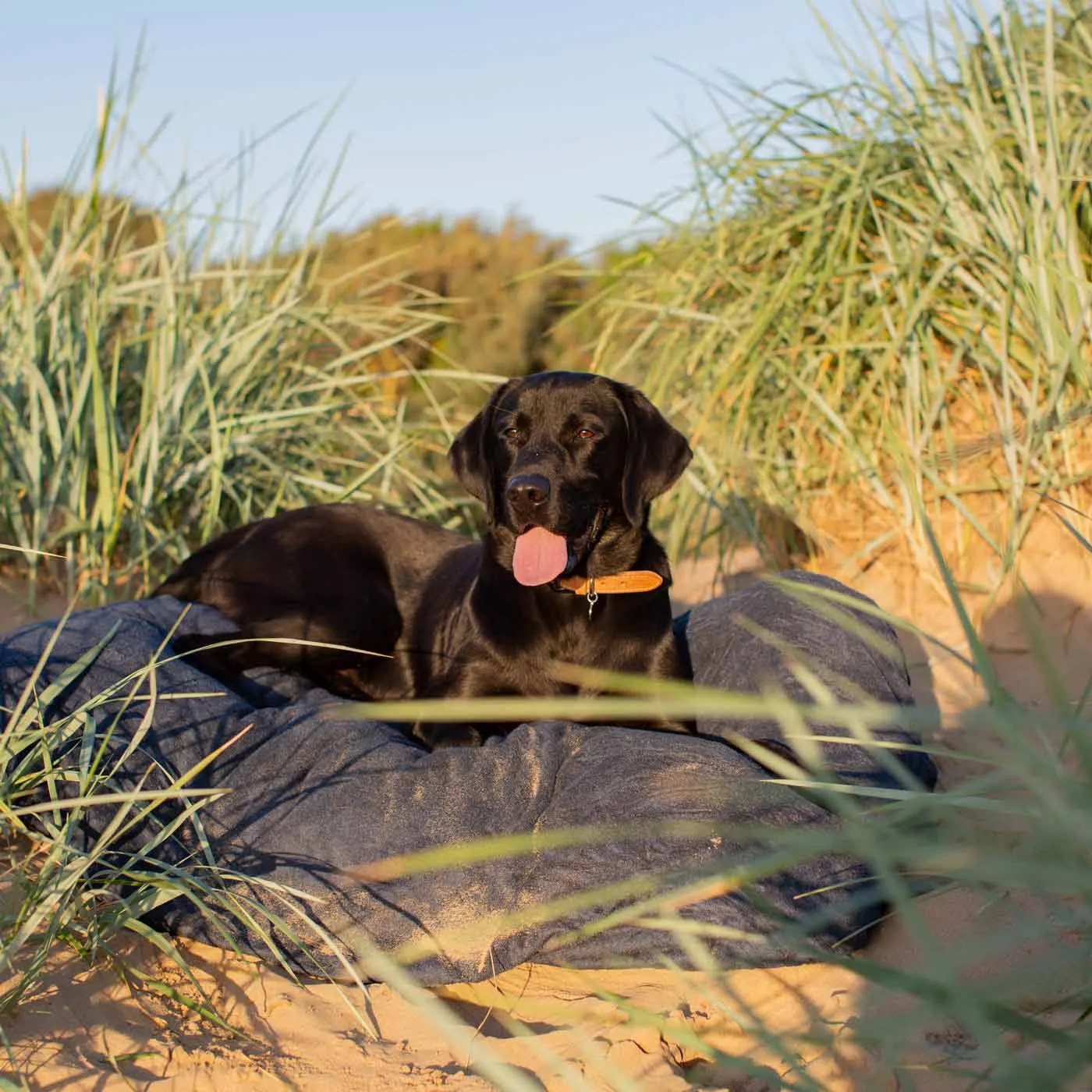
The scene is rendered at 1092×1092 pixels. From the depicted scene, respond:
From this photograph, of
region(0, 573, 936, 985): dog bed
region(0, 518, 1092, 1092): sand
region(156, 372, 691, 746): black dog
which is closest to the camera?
region(0, 518, 1092, 1092): sand

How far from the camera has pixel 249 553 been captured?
4.29 meters

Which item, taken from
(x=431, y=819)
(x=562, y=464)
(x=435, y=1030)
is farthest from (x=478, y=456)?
(x=435, y=1030)

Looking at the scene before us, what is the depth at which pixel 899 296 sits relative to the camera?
4.79 metres

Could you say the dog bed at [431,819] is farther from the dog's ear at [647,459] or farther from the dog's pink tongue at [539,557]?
the dog's ear at [647,459]

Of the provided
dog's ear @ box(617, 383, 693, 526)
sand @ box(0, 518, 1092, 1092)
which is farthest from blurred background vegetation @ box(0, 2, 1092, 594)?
sand @ box(0, 518, 1092, 1092)

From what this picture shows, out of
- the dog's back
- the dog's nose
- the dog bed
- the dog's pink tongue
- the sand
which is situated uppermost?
the dog's nose

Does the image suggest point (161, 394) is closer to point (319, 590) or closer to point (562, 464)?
point (319, 590)

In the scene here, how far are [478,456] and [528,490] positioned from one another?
1.61 feet

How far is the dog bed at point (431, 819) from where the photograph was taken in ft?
8.31

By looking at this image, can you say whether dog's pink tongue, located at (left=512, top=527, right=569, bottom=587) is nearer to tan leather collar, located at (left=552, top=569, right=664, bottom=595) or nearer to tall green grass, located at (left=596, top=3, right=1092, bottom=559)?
tan leather collar, located at (left=552, top=569, right=664, bottom=595)

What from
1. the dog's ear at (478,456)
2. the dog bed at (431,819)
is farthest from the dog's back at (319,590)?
the dog bed at (431,819)

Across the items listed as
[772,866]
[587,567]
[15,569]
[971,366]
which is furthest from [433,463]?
[772,866]

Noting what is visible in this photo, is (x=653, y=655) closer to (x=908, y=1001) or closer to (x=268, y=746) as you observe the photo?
(x=268, y=746)

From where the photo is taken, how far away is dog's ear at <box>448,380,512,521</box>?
375cm
